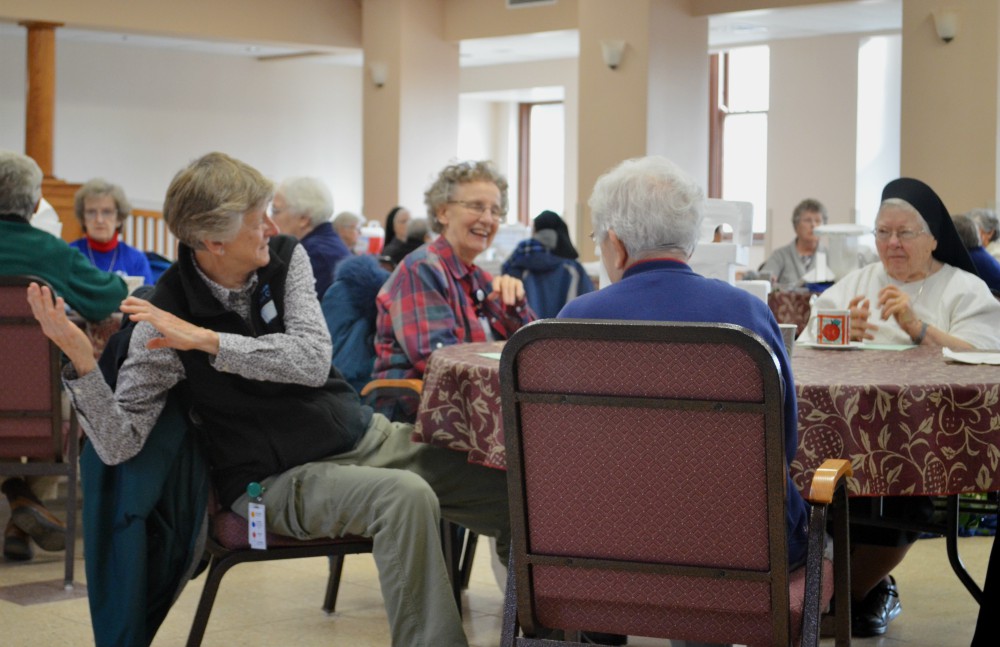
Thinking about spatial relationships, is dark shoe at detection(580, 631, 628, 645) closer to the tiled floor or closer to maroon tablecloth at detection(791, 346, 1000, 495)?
the tiled floor

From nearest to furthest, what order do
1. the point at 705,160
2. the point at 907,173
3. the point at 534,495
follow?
1. the point at 534,495
2. the point at 907,173
3. the point at 705,160

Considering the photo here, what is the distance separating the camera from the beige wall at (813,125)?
1336cm

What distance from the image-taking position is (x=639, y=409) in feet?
5.72

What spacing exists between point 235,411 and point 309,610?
3.92 ft

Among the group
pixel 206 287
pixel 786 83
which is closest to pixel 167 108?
pixel 786 83

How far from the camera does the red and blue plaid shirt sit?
10.8ft

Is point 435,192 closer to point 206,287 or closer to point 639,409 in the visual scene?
point 206,287

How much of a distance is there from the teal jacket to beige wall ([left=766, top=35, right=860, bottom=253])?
9.89 m

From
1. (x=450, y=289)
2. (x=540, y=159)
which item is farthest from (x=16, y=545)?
(x=540, y=159)

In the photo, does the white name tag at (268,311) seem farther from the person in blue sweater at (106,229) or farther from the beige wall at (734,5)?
the beige wall at (734,5)

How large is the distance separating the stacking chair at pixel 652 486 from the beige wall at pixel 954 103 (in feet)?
26.0

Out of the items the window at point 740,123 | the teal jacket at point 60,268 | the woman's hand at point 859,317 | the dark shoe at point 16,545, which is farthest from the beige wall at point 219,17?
the woman's hand at point 859,317

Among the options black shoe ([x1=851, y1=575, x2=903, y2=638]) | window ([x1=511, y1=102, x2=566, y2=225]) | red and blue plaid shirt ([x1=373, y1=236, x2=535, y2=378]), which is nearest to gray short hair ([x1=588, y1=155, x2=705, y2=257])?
red and blue plaid shirt ([x1=373, y1=236, x2=535, y2=378])

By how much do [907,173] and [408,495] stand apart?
7.98 m
